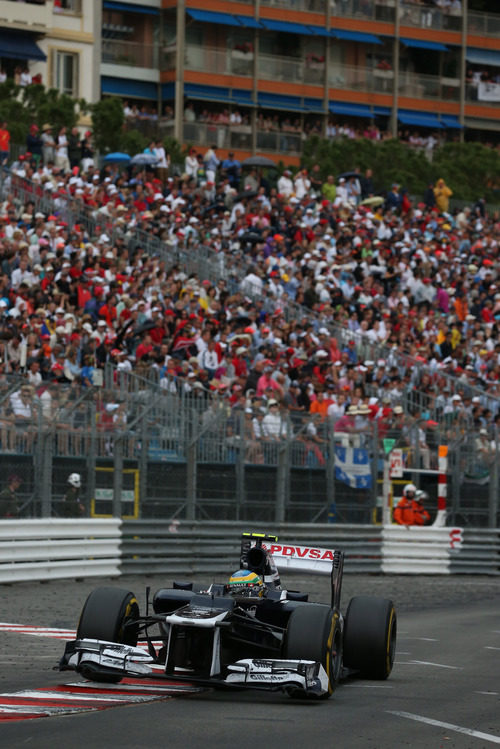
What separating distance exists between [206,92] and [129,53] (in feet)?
10.7

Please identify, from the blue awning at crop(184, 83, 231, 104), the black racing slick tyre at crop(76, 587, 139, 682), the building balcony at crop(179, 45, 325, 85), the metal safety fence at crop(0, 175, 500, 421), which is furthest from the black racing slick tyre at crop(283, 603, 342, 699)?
the building balcony at crop(179, 45, 325, 85)

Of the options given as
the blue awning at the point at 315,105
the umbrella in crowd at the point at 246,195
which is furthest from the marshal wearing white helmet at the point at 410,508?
the blue awning at the point at 315,105

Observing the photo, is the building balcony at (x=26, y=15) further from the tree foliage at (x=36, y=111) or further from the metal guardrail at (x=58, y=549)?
the metal guardrail at (x=58, y=549)

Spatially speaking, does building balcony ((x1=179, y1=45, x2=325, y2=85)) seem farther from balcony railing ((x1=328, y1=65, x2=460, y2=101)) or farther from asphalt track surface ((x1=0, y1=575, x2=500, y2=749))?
asphalt track surface ((x1=0, y1=575, x2=500, y2=749))

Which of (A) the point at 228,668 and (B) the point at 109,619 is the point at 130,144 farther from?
(A) the point at 228,668

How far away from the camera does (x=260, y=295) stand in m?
31.3

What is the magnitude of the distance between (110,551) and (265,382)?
5.79 meters

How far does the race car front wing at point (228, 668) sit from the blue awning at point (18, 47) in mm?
39911

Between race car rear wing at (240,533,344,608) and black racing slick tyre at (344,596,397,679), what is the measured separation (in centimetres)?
21

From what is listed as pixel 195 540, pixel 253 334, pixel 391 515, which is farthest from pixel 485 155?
pixel 195 540

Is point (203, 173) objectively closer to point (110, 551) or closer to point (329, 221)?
point (329, 221)

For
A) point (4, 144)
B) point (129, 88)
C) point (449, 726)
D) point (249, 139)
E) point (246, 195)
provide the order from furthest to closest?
point (249, 139) < point (129, 88) < point (246, 195) < point (4, 144) < point (449, 726)

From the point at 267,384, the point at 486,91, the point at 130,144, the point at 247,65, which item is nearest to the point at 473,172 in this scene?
the point at 247,65

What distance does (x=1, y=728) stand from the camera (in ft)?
30.3
